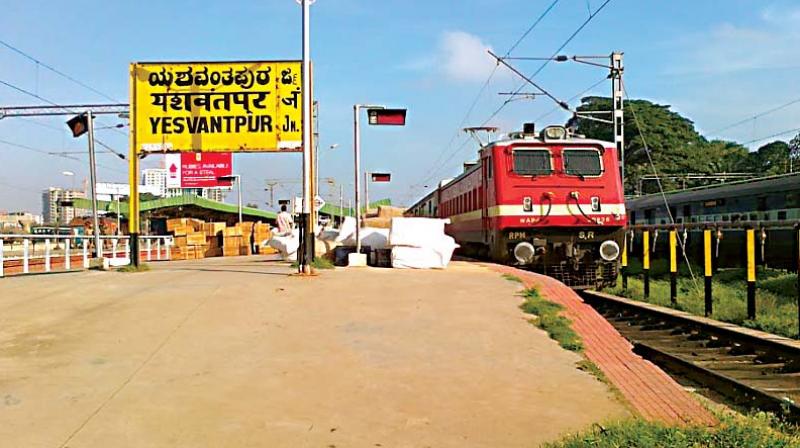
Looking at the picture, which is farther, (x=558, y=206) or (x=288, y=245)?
(x=288, y=245)

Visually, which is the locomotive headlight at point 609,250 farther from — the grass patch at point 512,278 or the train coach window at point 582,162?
the grass patch at point 512,278

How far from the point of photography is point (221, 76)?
15828 mm

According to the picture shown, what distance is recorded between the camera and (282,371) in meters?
6.79

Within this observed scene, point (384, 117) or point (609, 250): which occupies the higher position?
point (384, 117)

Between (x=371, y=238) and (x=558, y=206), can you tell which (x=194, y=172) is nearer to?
(x=371, y=238)

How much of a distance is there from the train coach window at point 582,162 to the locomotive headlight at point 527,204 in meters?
1.14

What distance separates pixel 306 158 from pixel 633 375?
9.31 metres

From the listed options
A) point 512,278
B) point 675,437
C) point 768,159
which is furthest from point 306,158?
point 768,159

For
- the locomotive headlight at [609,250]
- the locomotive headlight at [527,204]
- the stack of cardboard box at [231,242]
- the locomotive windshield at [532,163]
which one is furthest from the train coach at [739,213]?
the stack of cardboard box at [231,242]

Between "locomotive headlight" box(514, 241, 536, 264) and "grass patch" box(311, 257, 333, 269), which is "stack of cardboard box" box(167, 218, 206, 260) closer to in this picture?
"grass patch" box(311, 257, 333, 269)

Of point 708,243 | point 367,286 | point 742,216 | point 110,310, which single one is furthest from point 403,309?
point 742,216

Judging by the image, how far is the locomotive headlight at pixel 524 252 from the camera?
1627cm

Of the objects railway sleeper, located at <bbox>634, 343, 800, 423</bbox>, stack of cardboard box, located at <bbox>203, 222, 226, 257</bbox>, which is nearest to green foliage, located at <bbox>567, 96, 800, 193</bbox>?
stack of cardboard box, located at <bbox>203, 222, 226, 257</bbox>

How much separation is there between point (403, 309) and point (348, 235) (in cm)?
823
